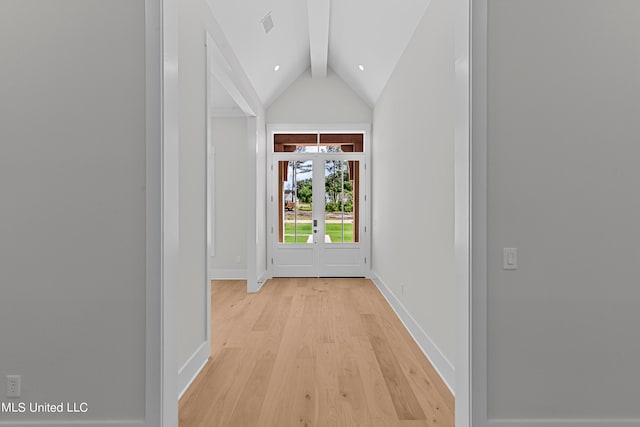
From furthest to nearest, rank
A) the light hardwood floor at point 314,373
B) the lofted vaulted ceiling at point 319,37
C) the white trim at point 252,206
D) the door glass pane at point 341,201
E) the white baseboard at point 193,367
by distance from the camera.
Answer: the door glass pane at point 341,201 → the white trim at point 252,206 → the lofted vaulted ceiling at point 319,37 → the white baseboard at point 193,367 → the light hardwood floor at point 314,373

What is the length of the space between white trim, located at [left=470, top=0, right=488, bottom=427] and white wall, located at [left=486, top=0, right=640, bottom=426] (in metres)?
0.05

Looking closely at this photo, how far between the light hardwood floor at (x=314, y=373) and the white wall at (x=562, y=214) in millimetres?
677

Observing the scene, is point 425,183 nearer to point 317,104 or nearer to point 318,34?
point 318,34

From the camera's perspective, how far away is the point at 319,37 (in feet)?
16.1

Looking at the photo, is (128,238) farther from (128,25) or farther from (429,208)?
(429,208)

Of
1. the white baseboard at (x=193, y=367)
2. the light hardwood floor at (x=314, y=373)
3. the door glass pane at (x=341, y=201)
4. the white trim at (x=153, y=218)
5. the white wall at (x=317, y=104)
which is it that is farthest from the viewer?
the door glass pane at (x=341, y=201)

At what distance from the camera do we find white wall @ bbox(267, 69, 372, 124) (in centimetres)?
654

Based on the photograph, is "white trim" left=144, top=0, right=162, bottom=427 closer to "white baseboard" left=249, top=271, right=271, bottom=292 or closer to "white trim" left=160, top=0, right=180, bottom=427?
"white trim" left=160, top=0, right=180, bottom=427

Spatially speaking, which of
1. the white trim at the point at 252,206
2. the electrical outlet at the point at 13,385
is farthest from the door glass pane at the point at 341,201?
the electrical outlet at the point at 13,385

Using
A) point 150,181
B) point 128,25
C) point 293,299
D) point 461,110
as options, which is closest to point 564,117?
point 461,110

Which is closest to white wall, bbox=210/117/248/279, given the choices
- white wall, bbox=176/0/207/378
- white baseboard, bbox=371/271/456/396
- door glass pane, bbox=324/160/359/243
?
door glass pane, bbox=324/160/359/243

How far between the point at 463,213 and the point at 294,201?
4.89 m

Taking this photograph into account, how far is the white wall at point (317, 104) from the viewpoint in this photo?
6.54 metres

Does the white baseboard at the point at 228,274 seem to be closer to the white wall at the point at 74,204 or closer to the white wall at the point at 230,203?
the white wall at the point at 230,203
